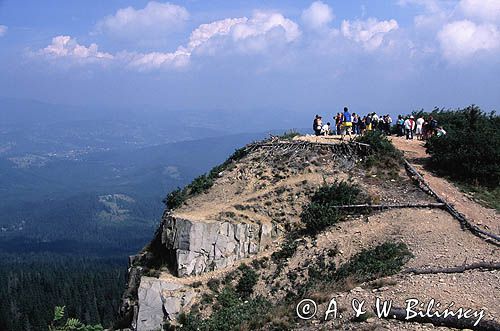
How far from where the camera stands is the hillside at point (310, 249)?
1569cm

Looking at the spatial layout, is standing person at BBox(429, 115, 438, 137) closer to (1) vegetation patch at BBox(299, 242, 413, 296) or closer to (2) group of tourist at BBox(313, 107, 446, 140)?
(2) group of tourist at BBox(313, 107, 446, 140)

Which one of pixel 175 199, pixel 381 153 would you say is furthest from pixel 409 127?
pixel 175 199

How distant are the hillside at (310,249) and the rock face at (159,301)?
5 cm

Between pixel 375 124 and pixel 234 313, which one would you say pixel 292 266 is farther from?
pixel 375 124

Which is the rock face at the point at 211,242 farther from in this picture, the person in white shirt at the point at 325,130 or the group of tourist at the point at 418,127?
the group of tourist at the point at 418,127

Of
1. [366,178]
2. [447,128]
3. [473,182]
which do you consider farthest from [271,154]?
[447,128]

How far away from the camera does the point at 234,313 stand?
19.4m

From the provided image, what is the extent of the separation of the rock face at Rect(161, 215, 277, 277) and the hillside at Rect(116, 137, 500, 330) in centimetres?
5

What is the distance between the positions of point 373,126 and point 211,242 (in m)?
18.8

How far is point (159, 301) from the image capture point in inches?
848

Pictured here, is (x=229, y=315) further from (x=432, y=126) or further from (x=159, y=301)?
(x=432, y=126)

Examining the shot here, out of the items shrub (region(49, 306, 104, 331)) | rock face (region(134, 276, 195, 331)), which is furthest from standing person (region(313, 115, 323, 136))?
shrub (region(49, 306, 104, 331))

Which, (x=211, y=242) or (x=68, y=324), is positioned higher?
(x=68, y=324)

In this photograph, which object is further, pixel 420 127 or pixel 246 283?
pixel 420 127
